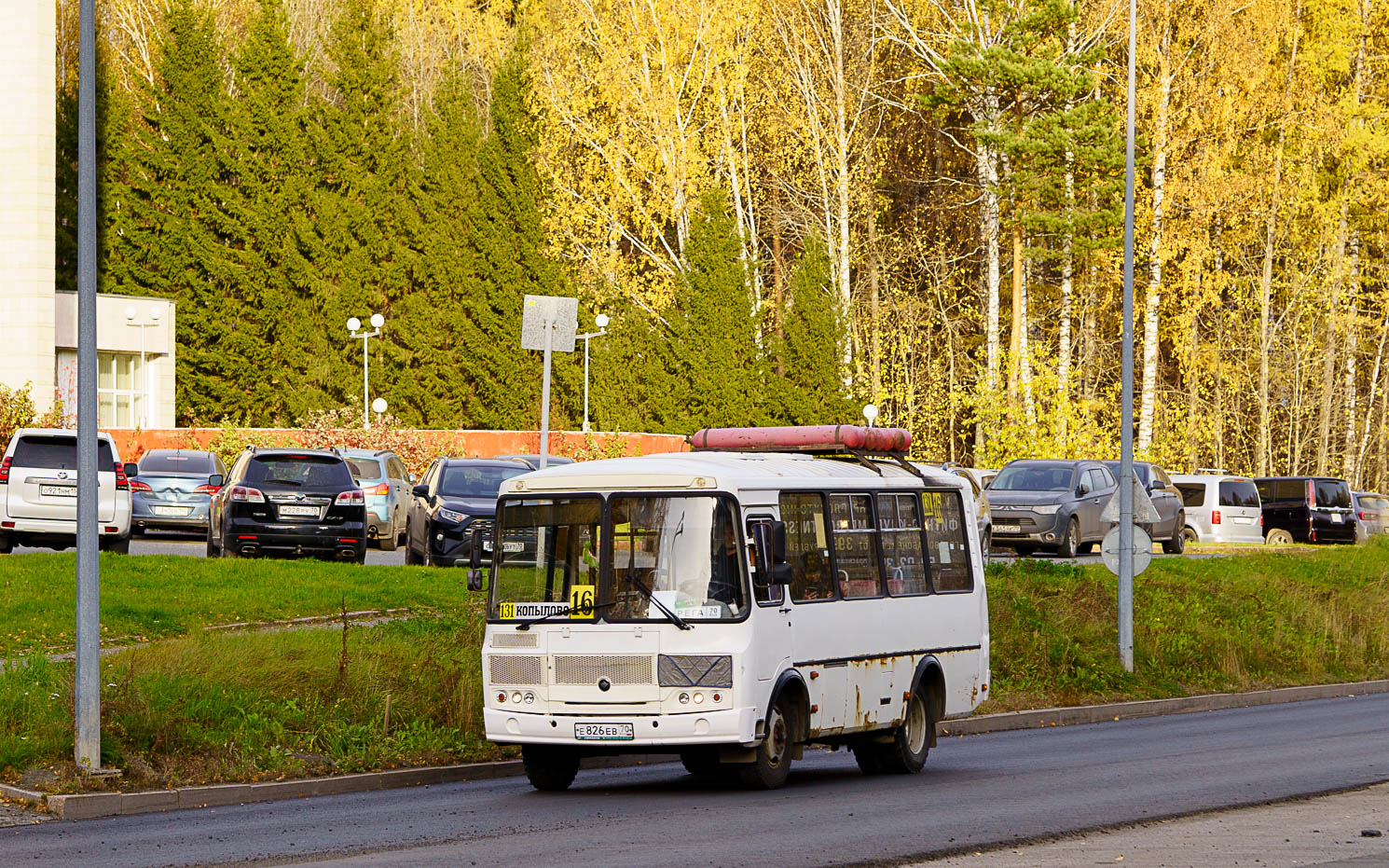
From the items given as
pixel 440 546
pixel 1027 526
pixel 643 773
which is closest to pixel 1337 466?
pixel 1027 526

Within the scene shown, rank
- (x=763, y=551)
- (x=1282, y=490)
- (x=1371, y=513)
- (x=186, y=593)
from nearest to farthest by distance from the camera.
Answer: (x=763, y=551), (x=186, y=593), (x=1282, y=490), (x=1371, y=513)

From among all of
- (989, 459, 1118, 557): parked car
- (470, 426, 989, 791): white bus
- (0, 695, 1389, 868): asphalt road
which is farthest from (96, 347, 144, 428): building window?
(470, 426, 989, 791): white bus

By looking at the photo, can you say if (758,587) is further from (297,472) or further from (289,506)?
(297,472)

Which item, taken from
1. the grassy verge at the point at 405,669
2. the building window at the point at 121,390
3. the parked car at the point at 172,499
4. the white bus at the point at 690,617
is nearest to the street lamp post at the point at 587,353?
the building window at the point at 121,390

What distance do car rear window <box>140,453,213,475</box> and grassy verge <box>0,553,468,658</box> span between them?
35.1 feet

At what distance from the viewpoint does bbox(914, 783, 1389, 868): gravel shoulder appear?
1099 centimetres

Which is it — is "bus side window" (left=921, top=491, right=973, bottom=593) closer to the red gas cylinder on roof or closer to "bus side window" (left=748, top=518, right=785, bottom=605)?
the red gas cylinder on roof

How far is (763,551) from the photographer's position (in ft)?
46.7

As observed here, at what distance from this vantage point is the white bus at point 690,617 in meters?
13.8

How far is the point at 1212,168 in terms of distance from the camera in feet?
182

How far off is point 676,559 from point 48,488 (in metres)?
15.5

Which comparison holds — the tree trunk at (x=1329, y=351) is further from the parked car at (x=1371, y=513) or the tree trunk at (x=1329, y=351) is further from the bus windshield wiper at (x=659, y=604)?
the bus windshield wiper at (x=659, y=604)

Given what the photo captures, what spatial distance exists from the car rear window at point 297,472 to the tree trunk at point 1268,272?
39047 millimetres

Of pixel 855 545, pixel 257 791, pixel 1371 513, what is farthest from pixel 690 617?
pixel 1371 513
